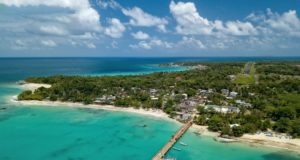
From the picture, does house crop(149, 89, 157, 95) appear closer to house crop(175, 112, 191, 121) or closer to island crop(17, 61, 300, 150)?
island crop(17, 61, 300, 150)

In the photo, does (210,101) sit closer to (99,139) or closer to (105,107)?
(105,107)

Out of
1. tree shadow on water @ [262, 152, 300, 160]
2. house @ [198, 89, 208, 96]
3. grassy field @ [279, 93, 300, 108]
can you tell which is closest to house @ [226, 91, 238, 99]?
house @ [198, 89, 208, 96]

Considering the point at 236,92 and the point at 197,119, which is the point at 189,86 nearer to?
the point at 236,92

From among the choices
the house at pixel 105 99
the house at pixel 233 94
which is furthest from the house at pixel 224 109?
the house at pixel 105 99

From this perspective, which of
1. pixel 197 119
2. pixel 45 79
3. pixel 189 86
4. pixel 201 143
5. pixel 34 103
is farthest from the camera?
pixel 45 79

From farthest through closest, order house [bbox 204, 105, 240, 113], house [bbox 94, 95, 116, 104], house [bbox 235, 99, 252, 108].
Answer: house [bbox 94, 95, 116, 104], house [bbox 235, 99, 252, 108], house [bbox 204, 105, 240, 113]

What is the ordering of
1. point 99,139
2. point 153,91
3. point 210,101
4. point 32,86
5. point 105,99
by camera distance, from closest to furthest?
point 99,139 < point 210,101 < point 105,99 < point 153,91 < point 32,86

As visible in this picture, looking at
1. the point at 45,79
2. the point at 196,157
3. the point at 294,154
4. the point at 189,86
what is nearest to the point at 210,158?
the point at 196,157

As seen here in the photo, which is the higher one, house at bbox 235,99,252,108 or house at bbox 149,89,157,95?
house at bbox 149,89,157,95

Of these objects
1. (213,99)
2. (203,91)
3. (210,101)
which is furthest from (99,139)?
(203,91)
